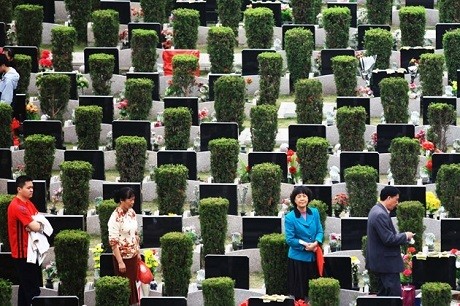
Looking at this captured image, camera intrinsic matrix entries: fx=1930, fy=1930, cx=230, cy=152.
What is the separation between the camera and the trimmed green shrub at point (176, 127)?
29984 millimetres

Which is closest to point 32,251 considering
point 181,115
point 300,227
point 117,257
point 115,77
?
point 117,257

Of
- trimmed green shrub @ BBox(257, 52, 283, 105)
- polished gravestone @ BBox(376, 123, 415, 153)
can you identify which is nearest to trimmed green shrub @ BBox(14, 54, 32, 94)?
trimmed green shrub @ BBox(257, 52, 283, 105)

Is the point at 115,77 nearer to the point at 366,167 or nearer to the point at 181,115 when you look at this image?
the point at 181,115

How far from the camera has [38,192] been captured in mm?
27969

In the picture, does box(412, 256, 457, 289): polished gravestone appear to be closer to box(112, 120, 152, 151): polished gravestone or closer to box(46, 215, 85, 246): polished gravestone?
box(46, 215, 85, 246): polished gravestone

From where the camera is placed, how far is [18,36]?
34281 millimetres

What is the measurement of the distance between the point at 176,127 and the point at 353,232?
435cm

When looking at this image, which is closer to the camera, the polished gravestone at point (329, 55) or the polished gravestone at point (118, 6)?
the polished gravestone at point (329, 55)

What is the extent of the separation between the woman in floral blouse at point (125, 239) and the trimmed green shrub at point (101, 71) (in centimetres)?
749

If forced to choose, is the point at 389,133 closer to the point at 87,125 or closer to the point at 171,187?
the point at 171,187

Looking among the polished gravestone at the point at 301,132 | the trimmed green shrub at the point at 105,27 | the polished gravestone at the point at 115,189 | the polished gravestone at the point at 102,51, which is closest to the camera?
the polished gravestone at the point at 115,189

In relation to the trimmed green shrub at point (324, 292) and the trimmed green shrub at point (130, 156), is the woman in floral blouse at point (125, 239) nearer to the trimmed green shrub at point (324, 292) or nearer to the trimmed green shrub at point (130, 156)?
the trimmed green shrub at point (324, 292)

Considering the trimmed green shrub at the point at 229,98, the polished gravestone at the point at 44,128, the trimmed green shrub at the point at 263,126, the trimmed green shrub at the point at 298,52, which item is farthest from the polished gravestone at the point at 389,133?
the polished gravestone at the point at 44,128

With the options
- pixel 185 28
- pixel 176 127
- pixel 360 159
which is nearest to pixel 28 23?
pixel 185 28
